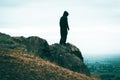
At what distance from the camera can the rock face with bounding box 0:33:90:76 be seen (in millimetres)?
30102

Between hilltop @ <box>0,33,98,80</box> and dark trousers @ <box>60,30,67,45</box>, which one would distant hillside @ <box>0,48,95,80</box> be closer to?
hilltop @ <box>0,33,98,80</box>

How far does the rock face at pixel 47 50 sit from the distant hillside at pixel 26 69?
3320 millimetres

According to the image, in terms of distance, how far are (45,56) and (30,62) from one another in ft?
19.7

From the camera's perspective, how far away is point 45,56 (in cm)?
3091

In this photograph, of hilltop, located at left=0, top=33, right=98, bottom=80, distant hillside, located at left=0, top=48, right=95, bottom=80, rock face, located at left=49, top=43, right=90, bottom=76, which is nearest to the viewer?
distant hillside, located at left=0, top=48, right=95, bottom=80

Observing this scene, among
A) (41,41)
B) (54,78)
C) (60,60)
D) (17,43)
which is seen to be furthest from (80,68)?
(54,78)

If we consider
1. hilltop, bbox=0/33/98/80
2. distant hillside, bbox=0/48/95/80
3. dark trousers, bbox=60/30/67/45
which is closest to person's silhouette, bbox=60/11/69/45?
dark trousers, bbox=60/30/67/45

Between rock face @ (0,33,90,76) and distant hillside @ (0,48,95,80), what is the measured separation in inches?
131

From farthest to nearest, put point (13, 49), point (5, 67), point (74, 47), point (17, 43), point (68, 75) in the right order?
point (74, 47) → point (17, 43) → point (13, 49) → point (68, 75) → point (5, 67)

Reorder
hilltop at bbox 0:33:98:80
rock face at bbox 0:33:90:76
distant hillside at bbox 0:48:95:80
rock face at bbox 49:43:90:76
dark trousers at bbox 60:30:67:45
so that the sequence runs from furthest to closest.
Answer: dark trousers at bbox 60:30:67:45, rock face at bbox 49:43:90:76, rock face at bbox 0:33:90:76, hilltop at bbox 0:33:98:80, distant hillside at bbox 0:48:95:80

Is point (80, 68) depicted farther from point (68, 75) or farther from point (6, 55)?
point (6, 55)

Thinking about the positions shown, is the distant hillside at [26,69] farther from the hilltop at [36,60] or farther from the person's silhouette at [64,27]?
the person's silhouette at [64,27]

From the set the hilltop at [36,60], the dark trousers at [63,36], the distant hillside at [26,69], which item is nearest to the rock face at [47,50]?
the hilltop at [36,60]

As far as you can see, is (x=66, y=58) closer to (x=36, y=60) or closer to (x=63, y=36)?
(x=63, y=36)
